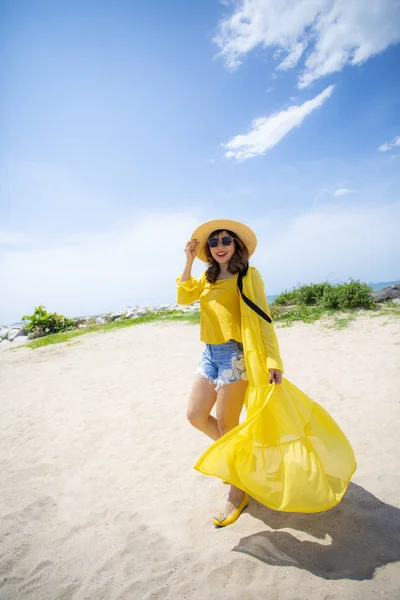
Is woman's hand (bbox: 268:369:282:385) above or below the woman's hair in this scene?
below

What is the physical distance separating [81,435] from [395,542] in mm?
3993

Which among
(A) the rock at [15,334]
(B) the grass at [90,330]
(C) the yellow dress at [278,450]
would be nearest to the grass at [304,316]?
(B) the grass at [90,330]

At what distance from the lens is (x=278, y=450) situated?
225cm

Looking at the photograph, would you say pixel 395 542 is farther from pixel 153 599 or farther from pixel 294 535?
pixel 153 599

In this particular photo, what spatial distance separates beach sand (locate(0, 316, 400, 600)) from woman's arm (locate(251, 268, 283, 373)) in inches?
53.0

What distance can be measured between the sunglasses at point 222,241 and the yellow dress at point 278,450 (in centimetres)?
54

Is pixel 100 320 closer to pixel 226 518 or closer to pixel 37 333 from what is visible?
pixel 37 333

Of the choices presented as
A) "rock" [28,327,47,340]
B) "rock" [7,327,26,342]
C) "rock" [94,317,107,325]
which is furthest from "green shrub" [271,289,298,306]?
"rock" [7,327,26,342]

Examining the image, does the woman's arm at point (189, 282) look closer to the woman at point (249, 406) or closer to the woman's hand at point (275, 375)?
the woman at point (249, 406)

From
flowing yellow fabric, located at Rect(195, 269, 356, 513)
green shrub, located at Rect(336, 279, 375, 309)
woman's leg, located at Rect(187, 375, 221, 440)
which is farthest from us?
green shrub, located at Rect(336, 279, 375, 309)

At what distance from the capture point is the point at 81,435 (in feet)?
15.0

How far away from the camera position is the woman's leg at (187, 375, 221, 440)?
271 cm

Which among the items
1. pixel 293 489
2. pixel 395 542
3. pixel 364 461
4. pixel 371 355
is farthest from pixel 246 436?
pixel 371 355

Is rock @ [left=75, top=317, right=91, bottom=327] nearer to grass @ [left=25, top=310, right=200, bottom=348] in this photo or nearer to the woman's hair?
grass @ [left=25, top=310, right=200, bottom=348]
